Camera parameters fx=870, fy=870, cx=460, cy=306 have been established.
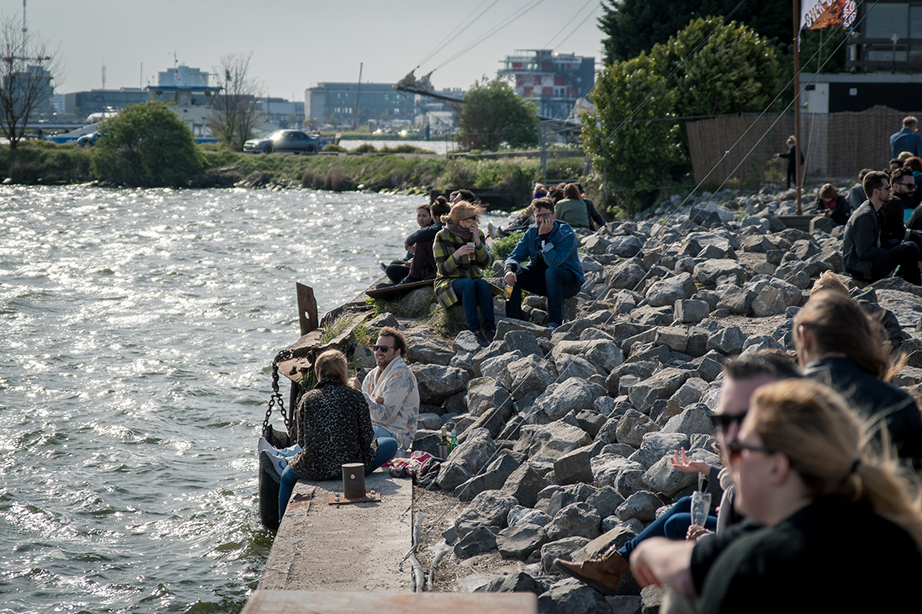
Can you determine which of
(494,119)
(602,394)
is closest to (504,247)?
(602,394)

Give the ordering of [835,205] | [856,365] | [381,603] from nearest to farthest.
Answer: [381,603]
[856,365]
[835,205]

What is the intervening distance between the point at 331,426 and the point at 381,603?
2.79 meters

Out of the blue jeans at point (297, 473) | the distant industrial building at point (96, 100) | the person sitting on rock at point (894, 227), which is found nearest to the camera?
the blue jeans at point (297, 473)

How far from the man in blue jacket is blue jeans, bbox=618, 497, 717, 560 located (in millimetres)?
4950

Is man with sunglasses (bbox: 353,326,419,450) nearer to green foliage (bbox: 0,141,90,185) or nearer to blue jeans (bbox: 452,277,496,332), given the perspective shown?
blue jeans (bbox: 452,277,496,332)

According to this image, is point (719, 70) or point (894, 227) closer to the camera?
point (894, 227)

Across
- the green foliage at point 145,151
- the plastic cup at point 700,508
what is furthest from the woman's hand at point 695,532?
the green foliage at point 145,151

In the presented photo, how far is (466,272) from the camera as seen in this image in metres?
8.80

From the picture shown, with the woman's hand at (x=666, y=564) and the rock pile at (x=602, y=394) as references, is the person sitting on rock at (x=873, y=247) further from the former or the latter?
the woman's hand at (x=666, y=564)

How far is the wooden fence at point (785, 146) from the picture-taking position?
20703mm

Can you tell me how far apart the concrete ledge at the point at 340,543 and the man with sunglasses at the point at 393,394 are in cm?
79

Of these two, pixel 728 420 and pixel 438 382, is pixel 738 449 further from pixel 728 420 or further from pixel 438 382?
pixel 438 382

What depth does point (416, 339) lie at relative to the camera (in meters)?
8.67

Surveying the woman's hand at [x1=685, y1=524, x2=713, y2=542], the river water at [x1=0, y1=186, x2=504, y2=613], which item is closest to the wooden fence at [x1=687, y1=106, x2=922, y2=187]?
the river water at [x1=0, y1=186, x2=504, y2=613]
